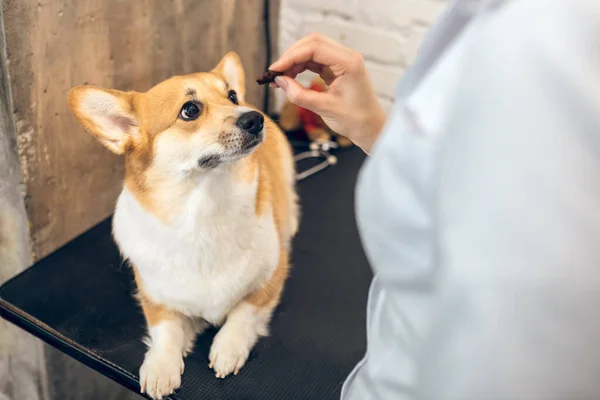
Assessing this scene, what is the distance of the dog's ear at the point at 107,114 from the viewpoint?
846mm

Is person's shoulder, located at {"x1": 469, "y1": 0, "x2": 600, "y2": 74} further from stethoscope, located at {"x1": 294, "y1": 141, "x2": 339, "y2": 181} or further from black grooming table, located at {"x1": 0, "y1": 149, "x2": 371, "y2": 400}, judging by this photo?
stethoscope, located at {"x1": 294, "y1": 141, "x2": 339, "y2": 181}

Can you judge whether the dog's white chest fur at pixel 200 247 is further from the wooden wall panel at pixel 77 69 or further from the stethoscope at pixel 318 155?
the stethoscope at pixel 318 155

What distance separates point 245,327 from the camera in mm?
1000

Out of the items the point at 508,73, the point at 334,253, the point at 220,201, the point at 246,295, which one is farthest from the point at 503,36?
the point at 334,253

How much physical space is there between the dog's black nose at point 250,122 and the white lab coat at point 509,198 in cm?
48

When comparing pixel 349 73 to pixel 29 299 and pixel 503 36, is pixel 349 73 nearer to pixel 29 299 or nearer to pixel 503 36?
pixel 503 36

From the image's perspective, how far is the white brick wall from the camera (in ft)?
5.12

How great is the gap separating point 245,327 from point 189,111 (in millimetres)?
405

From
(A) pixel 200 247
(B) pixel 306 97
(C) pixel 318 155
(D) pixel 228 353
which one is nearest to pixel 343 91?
(B) pixel 306 97

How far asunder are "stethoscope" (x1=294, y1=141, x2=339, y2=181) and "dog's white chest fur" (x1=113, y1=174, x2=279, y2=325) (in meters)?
0.58

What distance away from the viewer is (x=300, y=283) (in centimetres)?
118

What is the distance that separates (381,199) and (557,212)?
140 millimetres

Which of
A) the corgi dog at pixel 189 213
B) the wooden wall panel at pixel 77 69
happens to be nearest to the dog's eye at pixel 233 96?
the corgi dog at pixel 189 213

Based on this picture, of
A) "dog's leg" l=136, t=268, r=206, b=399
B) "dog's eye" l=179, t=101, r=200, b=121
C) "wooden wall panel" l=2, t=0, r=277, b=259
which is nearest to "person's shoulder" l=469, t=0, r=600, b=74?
"dog's eye" l=179, t=101, r=200, b=121
